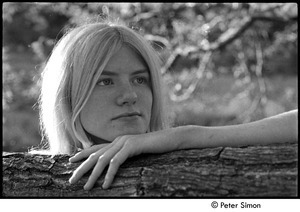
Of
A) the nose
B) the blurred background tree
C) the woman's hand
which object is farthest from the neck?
the blurred background tree

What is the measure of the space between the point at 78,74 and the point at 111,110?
0.51ft

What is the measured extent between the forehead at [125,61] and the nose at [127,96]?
6 centimetres

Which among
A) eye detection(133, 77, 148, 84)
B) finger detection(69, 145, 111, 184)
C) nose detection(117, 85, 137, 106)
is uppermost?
eye detection(133, 77, 148, 84)

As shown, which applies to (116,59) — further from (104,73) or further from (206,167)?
(206,167)

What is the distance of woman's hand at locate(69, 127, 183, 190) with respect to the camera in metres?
1.07

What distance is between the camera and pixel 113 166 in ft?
3.48

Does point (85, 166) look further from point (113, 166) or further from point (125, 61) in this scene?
point (125, 61)

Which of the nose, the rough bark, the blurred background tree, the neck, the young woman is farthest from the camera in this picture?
the blurred background tree

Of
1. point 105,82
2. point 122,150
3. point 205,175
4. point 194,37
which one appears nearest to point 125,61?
point 105,82

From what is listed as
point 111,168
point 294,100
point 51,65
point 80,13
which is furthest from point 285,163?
point 294,100

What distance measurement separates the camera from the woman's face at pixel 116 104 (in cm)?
131

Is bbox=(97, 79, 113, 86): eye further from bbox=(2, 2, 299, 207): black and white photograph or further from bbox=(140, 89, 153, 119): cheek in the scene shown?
bbox=(140, 89, 153, 119): cheek

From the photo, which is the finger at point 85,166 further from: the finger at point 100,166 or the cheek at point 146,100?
the cheek at point 146,100
